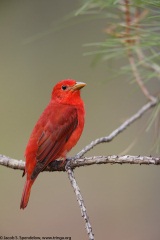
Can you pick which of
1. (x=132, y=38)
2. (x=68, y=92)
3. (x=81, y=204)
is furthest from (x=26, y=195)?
(x=132, y=38)

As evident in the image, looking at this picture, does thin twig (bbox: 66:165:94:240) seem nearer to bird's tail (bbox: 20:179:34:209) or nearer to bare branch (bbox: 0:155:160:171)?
bare branch (bbox: 0:155:160:171)

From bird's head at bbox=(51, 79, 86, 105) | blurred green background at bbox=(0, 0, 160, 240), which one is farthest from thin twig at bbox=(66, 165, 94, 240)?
blurred green background at bbox=(0, 0, 160, 240)

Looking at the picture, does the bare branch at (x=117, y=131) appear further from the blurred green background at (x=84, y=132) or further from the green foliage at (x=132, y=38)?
the blurred green background at (x=84, y=132)

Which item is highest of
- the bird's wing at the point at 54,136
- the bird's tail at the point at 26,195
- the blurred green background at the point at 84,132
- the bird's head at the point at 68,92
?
the blurred green background at the point at 84,132

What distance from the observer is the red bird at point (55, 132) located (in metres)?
3.72

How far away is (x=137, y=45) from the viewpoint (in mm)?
3061

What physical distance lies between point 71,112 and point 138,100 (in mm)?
1984

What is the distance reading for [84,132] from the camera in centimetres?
628

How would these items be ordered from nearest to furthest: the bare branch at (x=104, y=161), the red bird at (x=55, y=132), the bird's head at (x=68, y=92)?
the bare branch at (x=104, y=161) < the red bird at (x=55, y=132) < the bird's head at (x=68, y=92)

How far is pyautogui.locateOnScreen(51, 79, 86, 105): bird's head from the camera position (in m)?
4.39

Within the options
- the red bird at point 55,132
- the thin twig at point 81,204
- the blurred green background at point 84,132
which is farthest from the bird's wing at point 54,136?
the blurred green background at point 84,132

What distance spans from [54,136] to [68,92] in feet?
1.65

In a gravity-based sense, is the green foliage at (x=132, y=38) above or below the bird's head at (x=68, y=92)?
below

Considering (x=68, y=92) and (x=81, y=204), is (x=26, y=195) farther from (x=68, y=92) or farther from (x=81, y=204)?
(x=68, y=92)
